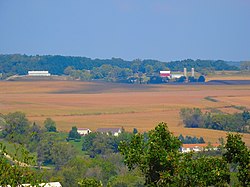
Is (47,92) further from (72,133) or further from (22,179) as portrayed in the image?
(22,179)

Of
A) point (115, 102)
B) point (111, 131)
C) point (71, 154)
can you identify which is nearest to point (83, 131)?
point (111, 131)

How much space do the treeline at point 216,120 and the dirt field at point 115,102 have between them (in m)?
1.16

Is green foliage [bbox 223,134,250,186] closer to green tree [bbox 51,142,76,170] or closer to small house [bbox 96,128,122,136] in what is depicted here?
green tree [bbox 51,142,76,170]

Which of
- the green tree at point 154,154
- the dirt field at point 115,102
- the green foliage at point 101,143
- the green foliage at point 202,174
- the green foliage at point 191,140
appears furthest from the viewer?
the dirt field at point 115,102

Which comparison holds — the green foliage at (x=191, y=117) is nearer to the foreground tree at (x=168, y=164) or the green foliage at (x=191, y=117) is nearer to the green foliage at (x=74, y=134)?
the green foliage at (x=74, y=134)

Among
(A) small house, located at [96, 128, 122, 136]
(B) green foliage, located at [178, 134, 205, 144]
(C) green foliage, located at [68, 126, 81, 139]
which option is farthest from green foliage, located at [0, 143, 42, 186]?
(C) green foliage, located at [68, 126, 81, 139]

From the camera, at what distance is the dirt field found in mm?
77875

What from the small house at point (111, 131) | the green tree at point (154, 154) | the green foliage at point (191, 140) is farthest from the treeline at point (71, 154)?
the green tree at point (154, 154)

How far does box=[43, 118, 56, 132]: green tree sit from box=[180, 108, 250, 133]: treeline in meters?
12.7

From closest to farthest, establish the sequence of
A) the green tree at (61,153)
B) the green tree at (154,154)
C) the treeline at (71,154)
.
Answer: the green tree at (154,154) < the treeline at (71,154) < the green tree at (61,153)

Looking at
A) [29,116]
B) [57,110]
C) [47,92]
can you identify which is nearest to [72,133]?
[29,116]

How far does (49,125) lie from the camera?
72.8 metres

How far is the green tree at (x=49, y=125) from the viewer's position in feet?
235

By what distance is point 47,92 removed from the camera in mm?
118250
